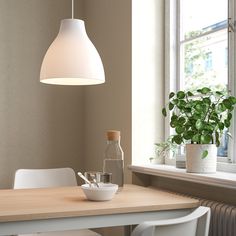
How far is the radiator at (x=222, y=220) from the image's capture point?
190 cm

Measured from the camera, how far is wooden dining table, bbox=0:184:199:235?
1.68 meters

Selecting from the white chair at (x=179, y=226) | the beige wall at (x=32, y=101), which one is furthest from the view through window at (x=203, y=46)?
the beige wall at (x=32, y=101)

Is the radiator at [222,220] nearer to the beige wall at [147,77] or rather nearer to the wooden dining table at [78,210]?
the wooden dining table at [78,210]

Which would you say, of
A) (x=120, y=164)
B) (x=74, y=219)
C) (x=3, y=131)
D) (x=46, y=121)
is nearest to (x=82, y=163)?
(x=46, y=121)

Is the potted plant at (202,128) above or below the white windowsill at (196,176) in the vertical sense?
above

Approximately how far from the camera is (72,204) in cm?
188

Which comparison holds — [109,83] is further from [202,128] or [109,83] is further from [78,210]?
[78,210]

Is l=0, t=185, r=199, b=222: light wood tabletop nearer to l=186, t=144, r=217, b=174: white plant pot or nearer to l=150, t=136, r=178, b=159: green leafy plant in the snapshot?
l=186, t=144, r=217, b=174: white plant pot

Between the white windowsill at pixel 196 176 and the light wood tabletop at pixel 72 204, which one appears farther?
the white windowsill at pixel 196 176

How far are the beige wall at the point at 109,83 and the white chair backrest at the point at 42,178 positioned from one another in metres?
0.39

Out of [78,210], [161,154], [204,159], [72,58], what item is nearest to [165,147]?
[161,154]

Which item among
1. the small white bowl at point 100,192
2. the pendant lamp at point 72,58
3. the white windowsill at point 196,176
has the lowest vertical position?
the small white bowl at point 100,192

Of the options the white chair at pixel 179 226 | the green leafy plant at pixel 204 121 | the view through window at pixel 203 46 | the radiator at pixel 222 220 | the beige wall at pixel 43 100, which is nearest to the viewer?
the white chair at pixel 179 226

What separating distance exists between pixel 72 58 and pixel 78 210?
2.29ft
